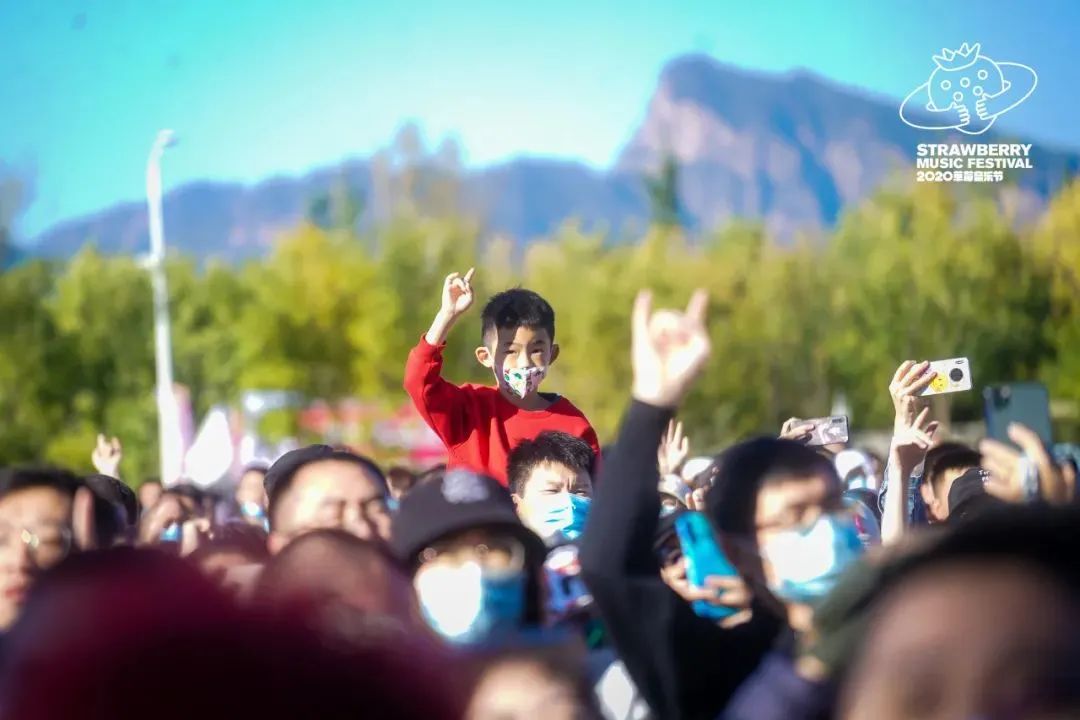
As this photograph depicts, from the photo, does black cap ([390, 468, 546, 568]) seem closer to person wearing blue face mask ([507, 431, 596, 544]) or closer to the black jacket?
the black jacket

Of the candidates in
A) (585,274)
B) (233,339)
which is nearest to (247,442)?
(233,339)

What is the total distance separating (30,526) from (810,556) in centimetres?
189

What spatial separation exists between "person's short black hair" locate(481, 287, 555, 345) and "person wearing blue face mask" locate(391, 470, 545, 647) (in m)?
2.12

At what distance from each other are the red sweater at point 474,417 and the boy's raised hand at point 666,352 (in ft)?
8.08

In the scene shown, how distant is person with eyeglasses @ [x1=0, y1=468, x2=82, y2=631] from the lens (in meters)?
3.55

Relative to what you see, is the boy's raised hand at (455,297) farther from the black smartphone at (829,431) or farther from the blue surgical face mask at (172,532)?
the black smartphone at (829,431)

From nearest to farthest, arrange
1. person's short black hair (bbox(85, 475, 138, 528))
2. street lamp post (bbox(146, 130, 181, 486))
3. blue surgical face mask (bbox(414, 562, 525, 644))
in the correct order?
blue surgical face mask (bbox(414, 562, 525, 644)) < person's short black hair (bbox(85, 475, 138, 528)) < street lamp post (bbox(146, 130, 181, 486))

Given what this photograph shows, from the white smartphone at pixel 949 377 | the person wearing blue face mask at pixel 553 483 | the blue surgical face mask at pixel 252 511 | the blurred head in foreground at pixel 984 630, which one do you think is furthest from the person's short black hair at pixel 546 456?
the blue surgical face mask at pixel 252 511

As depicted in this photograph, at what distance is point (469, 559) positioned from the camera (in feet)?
10.5

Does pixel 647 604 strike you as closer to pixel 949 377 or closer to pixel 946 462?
pixel 949 377

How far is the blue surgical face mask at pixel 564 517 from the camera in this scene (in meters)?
4.08

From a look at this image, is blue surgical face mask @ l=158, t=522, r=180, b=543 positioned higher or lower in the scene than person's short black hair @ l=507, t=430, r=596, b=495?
lower

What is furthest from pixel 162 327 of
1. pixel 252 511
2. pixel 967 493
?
pixel 967 493

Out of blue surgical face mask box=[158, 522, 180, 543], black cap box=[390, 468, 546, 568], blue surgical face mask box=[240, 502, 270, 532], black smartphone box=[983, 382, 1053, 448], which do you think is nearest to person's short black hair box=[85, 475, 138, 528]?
blue surgical face mask box=[158, 522, 180, 543]
